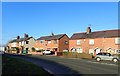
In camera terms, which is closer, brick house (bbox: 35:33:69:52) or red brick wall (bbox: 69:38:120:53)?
red brick wall (bbox: 69:38:120:53)

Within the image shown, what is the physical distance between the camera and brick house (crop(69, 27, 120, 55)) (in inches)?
2371

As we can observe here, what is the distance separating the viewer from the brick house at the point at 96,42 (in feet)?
198

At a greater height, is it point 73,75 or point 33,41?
point 33,41

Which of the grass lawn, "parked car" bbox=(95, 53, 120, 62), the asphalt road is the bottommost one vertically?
the asphalt road

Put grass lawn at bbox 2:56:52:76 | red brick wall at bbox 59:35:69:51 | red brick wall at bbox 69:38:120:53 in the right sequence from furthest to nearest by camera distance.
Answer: red brick wall at bbox 59:35:69:51 < red brick wall at bbox 69:38:120:53 < grass lawn at bbox 2:56:52:76

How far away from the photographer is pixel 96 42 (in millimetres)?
66000

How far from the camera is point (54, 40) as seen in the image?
85375 millimetres

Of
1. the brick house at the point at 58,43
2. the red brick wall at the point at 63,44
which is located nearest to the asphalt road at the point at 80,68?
the brick house at the point at 58,43

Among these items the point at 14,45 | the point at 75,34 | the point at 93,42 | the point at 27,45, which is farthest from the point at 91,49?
the point at 14,45

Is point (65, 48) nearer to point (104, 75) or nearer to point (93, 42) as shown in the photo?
point (93, 42)

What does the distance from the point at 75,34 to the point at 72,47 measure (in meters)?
5.41

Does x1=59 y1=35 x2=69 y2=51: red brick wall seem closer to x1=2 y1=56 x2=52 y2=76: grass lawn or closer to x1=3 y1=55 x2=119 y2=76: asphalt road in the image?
x1=3 y1=55 x2=119 y2=76: asphalt road

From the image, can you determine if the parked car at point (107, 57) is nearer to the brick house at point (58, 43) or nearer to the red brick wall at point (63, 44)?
the brick house at point (58, 43)

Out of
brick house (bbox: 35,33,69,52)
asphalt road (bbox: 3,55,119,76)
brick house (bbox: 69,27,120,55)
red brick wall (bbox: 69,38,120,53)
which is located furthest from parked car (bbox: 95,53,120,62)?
brick house (bbox: 35,33,69,52)
